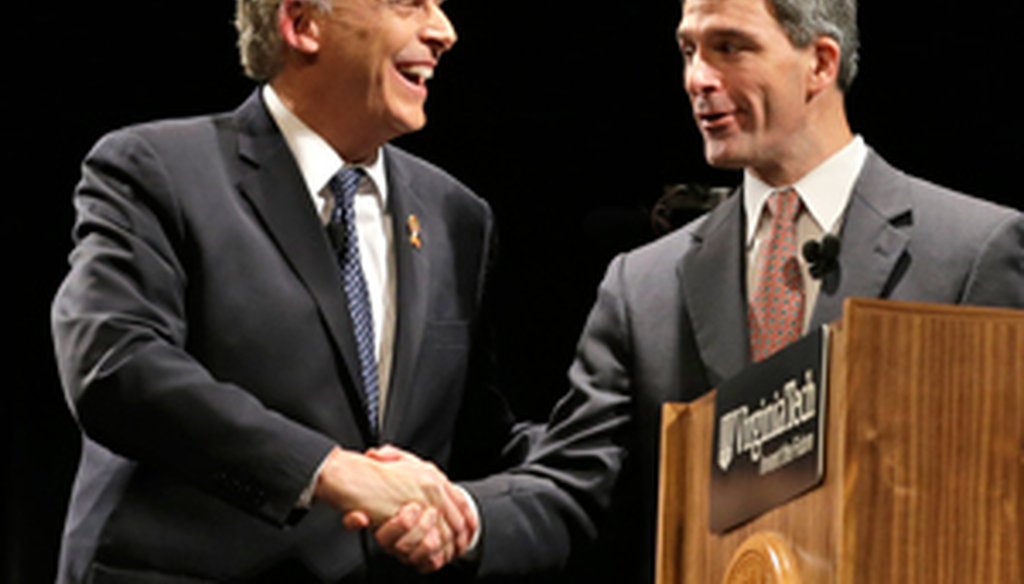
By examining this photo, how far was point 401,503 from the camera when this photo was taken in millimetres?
2686

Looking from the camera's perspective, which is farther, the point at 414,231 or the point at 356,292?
the point at 414,231

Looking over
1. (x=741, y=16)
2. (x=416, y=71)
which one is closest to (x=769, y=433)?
(x=741, y=16)

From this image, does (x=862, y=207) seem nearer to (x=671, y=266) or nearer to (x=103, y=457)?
(x=671, y=266)

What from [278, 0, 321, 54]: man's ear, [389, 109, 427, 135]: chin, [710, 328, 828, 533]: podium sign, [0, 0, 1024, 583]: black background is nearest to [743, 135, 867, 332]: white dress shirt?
[710, 328, 828, 533]: podium sign

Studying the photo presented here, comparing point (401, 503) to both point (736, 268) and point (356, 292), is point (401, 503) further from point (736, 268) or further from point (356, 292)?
point (736, 268)

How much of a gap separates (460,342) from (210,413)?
557 millimetres

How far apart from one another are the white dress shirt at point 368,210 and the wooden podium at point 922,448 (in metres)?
1.20

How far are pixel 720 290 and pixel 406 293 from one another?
57cm

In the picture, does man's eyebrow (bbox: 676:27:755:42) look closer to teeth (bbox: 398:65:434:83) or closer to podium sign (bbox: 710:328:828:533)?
teeth (bbox: 398:65:434:83)

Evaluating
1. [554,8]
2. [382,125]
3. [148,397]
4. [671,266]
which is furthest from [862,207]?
[554,8]

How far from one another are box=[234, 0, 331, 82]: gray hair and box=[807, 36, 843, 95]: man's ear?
2.93ft

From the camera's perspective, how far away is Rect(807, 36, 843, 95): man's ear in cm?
277

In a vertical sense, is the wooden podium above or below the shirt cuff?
above

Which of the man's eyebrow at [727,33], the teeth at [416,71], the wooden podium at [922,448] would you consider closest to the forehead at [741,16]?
the man's eyebrow at [727,33]
